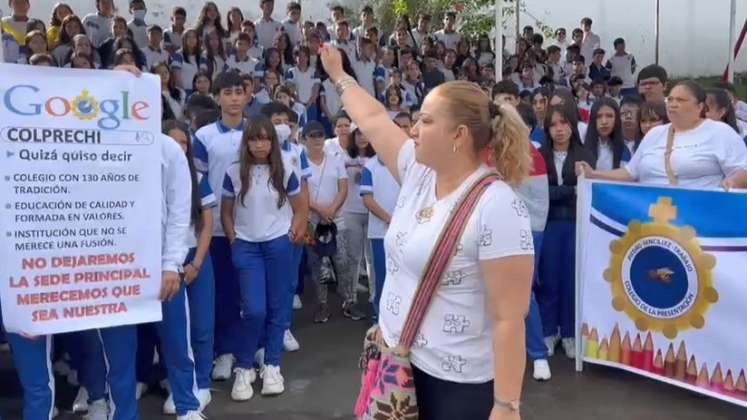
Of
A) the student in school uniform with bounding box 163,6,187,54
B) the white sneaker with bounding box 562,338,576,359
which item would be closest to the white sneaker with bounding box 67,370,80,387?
the white sneaker with bounding box 562,338,576,359

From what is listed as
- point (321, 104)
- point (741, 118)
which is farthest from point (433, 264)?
point (321, 104)

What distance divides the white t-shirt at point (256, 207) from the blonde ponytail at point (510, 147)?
2705 mm

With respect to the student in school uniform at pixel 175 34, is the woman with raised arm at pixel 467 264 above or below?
below

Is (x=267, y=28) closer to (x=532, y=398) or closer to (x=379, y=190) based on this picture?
(x=379, y=190)

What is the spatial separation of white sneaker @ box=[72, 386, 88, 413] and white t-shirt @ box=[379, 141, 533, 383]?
281cm

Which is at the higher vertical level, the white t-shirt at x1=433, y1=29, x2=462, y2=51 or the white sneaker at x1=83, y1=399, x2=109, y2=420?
the white t-shirt at x1=433, y1=29, x2=462, y2=51

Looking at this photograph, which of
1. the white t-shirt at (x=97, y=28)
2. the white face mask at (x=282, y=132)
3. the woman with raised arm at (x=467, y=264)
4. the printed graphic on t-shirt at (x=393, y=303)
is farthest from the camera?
the white t-shirt at (x=97, y=28)

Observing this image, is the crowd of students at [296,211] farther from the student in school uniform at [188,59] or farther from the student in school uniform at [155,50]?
the student in school uniform at [155,50]

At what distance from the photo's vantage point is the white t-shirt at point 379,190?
19.7 feet

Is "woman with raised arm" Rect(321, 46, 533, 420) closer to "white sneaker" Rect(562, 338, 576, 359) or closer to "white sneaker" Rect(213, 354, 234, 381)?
"white sneaker" Rect(213, 354, 234, 381)

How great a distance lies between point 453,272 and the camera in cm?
232

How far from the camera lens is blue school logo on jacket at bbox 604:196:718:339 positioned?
4738 millimetres

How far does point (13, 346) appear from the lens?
3.70 metres

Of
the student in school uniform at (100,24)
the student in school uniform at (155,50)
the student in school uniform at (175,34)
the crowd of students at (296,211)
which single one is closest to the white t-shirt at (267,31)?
the student in school uniform at (175,34)
